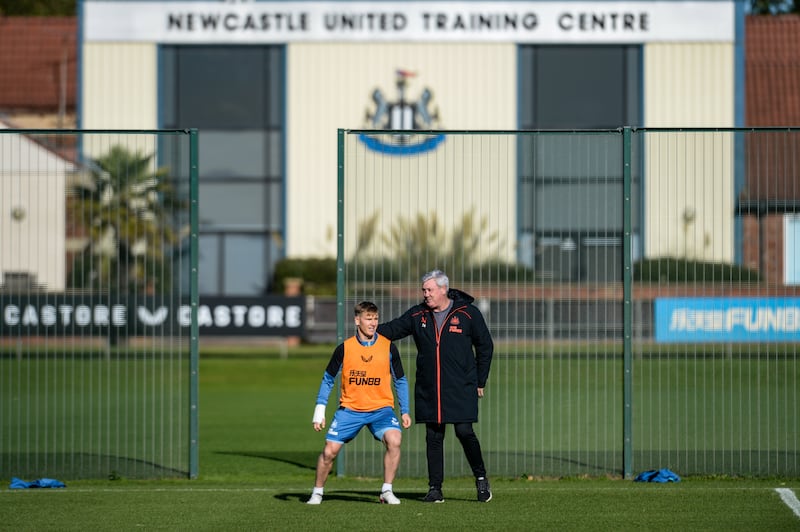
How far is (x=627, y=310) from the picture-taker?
39.9 ft

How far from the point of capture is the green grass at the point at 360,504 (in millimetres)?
9352

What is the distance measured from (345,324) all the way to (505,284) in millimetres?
1647

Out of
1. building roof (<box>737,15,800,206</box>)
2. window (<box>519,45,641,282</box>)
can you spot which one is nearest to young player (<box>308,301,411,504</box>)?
window (<box>519,45,641,282</box>)

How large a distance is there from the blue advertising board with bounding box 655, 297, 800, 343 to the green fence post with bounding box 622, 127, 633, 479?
2.72 feet

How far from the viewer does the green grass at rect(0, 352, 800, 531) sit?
935 cm

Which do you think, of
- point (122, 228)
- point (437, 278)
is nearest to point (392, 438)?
point (437, 278)

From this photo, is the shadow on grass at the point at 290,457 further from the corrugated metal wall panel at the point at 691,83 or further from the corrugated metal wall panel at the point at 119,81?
the corrugated metal wall panel at the point at 691,83

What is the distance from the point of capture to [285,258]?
40.2m

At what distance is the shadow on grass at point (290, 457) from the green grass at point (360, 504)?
0.01 metres

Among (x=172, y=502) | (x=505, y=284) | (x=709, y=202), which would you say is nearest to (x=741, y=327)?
(x=709, y=202)

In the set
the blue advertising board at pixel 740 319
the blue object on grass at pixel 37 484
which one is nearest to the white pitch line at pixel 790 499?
the blue advertising board at pixel 740 319

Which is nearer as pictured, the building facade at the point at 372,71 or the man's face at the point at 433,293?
the man's face at the point at 433,293

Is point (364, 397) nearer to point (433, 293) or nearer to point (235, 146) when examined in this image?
point (433, 293)

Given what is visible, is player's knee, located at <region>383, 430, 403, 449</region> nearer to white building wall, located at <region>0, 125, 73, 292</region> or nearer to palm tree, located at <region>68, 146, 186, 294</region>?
palm tree, located at <region>68, 146, 186, 294</region>
